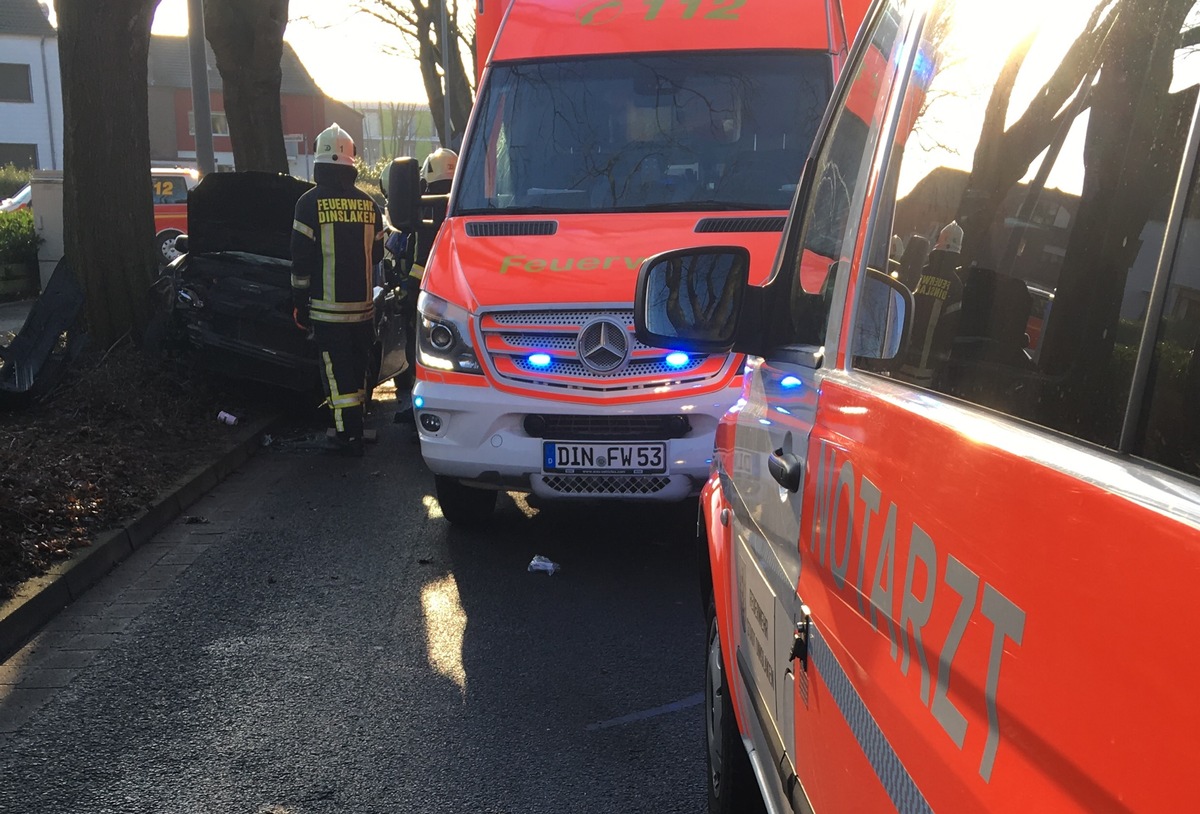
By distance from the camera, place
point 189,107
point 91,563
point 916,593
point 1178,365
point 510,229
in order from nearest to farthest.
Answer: point 1178,365 < point 916,593 < point 91,563 < point 510,229 < point 189,107

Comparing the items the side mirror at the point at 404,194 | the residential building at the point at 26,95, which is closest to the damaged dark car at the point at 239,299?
the side mirror at the point at 404,194

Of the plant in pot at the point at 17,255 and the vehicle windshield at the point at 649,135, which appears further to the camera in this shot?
the plant in pot at the point at 17,255

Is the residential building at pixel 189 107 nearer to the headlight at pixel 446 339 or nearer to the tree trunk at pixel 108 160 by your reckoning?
the tree trunk at pixel 108 160

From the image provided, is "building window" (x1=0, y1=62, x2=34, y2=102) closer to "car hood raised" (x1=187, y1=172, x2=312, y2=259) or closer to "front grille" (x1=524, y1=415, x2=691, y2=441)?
"car hood raised" (x1=187, y1=172, x2=312, y2=259)

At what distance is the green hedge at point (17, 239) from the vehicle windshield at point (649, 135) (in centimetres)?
1334

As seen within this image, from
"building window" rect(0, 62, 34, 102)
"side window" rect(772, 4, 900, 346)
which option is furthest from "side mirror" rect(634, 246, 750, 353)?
"building window" rect(0, 62, 34, 102)

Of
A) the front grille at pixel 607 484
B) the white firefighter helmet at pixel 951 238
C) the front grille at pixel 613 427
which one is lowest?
the front grille at pixel 607 484

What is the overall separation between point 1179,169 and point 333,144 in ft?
24.6

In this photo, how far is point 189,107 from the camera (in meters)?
65.3

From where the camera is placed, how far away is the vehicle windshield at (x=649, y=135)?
639 cm

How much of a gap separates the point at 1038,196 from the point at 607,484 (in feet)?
13.5

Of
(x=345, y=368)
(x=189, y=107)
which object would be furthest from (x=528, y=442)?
(x=189, y=107)

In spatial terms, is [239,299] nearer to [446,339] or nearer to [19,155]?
[446,339]

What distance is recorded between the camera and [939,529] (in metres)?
1.38
